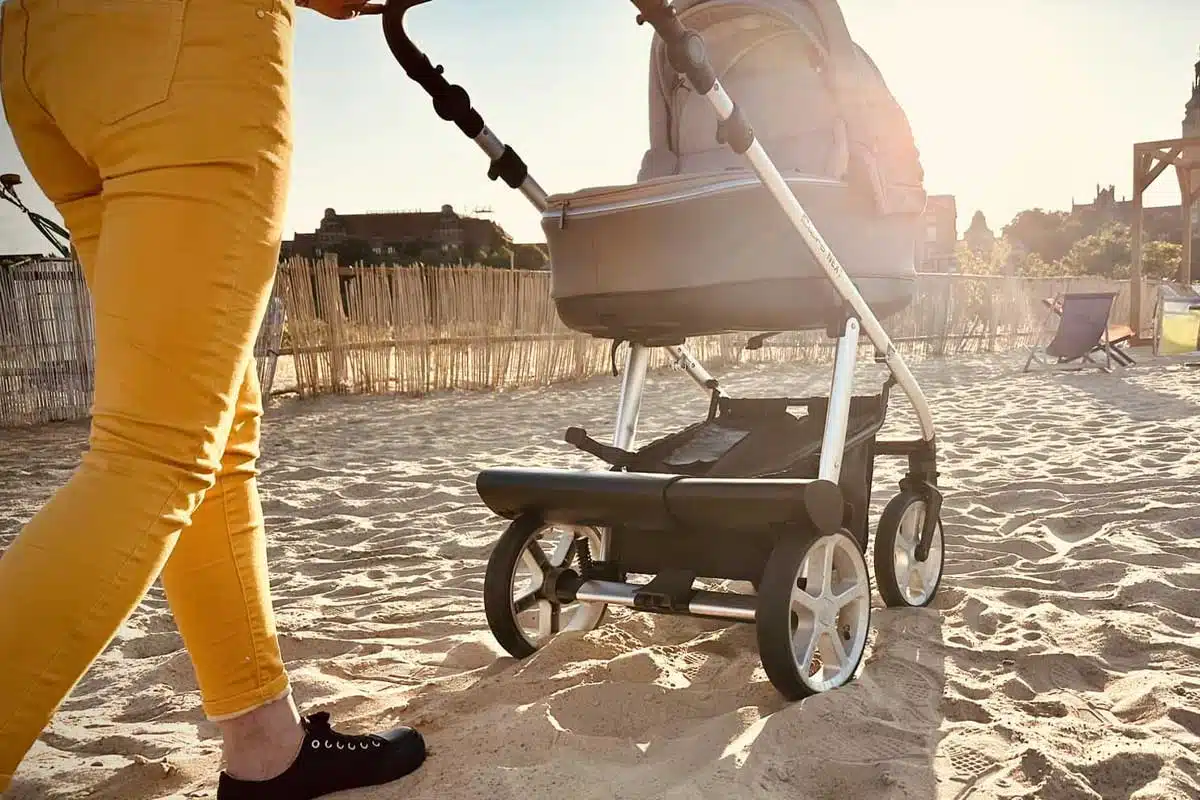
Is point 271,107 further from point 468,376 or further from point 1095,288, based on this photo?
point 1095,288

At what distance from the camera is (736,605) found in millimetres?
1997

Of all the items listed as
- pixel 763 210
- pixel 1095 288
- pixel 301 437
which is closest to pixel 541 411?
pixel 301 437

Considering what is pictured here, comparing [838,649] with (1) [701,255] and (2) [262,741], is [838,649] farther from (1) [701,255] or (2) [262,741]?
(2) [262,741]

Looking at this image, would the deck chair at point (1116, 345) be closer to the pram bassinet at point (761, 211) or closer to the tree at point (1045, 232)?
the pram bassinet at point (761, 211)

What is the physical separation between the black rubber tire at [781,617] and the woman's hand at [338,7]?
1247 millimetres

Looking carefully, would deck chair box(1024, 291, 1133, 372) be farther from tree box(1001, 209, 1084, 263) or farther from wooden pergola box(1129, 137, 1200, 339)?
tree box(1001, 209, 1084, 263)

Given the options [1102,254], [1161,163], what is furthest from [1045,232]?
[1161,163]

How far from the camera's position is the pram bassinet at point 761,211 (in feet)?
7.02

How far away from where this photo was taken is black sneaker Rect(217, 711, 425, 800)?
4.68 feet

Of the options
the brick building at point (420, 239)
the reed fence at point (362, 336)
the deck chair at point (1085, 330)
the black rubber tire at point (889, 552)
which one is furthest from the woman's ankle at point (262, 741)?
the brick building at point (420, 239)

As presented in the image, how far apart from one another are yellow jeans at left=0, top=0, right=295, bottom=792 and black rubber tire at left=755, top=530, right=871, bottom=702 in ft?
3.61

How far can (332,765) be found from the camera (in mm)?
1487

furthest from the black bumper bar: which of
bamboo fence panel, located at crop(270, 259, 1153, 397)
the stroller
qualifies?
bamboo fence panel, located at crop(270, 259, 1153, 397)

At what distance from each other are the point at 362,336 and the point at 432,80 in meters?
7.60
